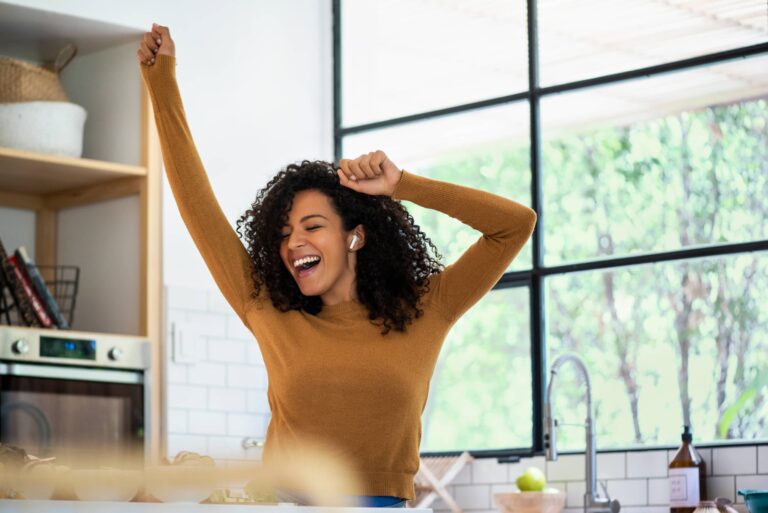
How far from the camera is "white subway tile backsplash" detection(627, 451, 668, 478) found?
437 centimetres

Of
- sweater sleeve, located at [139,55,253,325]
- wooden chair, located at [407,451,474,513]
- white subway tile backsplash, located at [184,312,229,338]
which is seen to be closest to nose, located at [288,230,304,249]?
sweater sleeve, located at [139,55,253,325]

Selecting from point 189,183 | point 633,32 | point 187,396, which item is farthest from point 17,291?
point 633,32

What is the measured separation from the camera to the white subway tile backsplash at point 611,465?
14.6ft

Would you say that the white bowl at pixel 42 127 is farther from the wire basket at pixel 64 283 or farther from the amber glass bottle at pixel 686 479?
the amber glass bottle at pixel 686 479

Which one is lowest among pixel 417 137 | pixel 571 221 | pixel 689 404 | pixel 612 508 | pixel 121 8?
pixel 612 508

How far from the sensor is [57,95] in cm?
471

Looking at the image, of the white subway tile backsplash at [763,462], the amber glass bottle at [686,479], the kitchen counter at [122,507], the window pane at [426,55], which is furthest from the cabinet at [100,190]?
the kitchen counter at [122,507]

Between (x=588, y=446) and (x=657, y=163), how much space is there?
109cm

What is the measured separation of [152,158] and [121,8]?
54cm

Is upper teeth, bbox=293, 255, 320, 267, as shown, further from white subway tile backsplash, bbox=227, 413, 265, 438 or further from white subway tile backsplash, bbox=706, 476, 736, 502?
white subway tile backsplash, bbox=227, 413, 265, 438

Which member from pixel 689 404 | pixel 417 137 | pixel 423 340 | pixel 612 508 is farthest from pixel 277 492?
pixel 417 137

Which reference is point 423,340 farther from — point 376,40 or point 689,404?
point 376,40

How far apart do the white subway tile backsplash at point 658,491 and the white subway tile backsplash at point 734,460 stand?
0.18 metres

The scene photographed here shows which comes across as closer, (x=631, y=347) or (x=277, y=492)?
(x=277, y=492)
